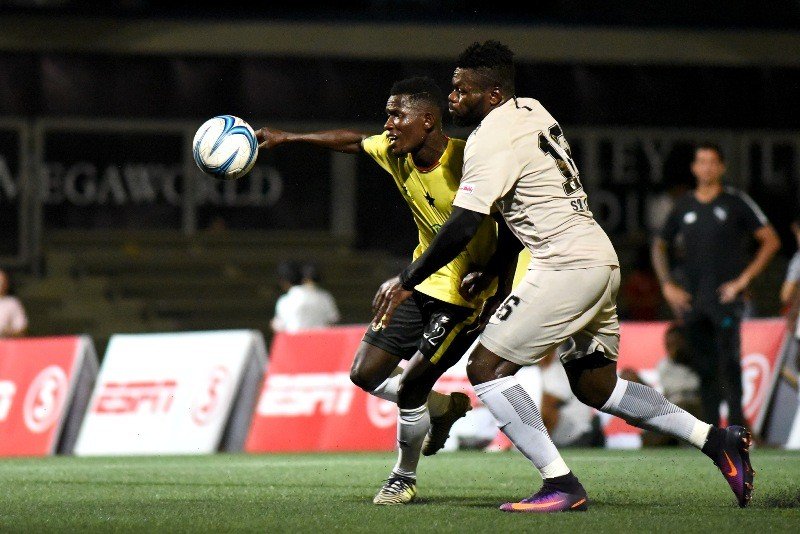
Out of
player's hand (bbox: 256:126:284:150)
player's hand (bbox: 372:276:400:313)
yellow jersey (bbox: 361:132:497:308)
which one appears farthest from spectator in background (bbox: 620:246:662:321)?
player's hand (bbox: 372:276:400:313)

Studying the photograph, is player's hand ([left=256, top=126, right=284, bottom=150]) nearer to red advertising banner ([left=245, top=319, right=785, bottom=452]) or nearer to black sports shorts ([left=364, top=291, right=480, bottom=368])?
black sports shorts ([left=364, top=291, right=480, bottom=368])

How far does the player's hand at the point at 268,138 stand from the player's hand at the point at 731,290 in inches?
189

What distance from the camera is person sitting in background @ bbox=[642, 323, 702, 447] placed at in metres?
13.6

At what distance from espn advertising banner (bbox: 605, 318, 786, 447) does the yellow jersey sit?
5.99 m

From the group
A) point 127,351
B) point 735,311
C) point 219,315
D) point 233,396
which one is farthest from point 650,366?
point 219,315

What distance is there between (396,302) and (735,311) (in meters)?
5.52

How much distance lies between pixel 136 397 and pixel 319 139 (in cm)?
690

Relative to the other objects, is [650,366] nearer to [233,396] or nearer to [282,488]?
[233,396]

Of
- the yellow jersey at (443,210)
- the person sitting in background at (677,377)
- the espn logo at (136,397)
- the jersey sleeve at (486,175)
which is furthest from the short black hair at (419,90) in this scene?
the espn logo at (136,397)

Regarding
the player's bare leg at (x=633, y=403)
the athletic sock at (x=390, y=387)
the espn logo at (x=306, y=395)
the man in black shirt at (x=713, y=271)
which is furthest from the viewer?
the espn logo at (x=306, y=395)

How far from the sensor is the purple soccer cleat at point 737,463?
283 inches

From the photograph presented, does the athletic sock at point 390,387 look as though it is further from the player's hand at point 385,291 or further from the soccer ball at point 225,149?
the soccer ball at point 225,149

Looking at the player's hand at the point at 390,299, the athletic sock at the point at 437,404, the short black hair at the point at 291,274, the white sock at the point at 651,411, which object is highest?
the player's hand at the point at 390,299

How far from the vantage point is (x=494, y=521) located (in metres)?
6.77
